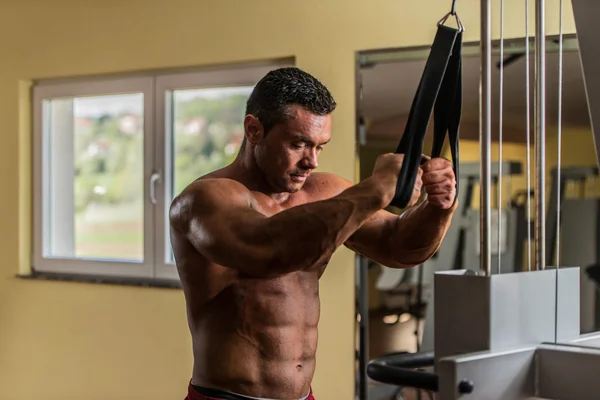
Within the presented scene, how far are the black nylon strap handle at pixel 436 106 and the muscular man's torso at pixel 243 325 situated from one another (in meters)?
0.56

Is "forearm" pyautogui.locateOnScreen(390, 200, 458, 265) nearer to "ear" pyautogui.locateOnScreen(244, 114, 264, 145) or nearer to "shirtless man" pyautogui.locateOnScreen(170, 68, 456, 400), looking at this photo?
"shirtless man" pyautogui.locateOnScreen(170, 68, 456, 400)

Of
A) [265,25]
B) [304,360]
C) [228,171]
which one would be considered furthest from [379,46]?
[304,360]

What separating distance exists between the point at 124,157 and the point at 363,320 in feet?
4.90

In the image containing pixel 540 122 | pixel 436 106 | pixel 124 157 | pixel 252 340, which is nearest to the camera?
pixel 540 122

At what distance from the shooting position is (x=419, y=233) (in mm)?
1613

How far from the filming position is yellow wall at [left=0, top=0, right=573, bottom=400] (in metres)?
2.89

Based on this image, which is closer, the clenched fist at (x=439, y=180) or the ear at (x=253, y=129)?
the clenched fist at (x=439, y=180)

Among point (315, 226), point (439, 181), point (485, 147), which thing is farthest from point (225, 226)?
point (485, 147)

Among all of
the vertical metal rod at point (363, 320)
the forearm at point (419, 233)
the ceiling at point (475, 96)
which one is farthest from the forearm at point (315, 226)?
the vertical metal rod at point (363, 320)

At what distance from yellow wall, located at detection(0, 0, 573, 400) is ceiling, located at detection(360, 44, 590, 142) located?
0.09 meters

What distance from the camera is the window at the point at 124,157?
3.38m

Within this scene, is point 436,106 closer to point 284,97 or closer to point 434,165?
point 434,165

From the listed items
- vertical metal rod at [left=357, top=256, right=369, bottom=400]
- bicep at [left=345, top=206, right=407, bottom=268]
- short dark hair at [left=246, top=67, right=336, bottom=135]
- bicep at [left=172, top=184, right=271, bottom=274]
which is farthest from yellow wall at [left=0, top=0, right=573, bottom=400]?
bicep at [left=172, top=184, right=271, bottom=274]

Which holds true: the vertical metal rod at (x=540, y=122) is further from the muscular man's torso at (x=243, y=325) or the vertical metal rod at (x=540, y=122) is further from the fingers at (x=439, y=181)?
the muscular man's torso at (x=243, y=325)
